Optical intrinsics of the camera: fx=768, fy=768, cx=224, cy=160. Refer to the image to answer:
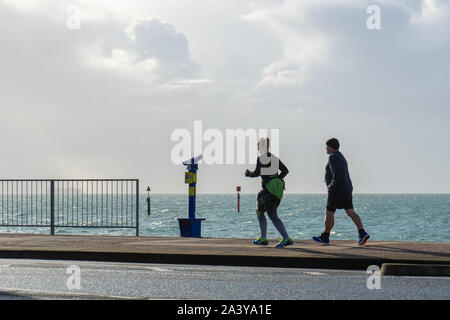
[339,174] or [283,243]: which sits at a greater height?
[339,174]

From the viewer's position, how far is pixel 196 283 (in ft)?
30.5

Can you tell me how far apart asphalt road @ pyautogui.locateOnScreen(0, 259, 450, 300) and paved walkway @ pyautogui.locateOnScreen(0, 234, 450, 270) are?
0.34m

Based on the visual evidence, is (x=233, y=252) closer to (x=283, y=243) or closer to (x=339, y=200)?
(x=283, y=243)

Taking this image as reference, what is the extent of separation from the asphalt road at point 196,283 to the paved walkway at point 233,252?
336mm

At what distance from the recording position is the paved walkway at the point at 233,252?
437 inches

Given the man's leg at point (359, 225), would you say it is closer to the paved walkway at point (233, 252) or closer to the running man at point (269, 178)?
the paved walkway at point (233, 252)

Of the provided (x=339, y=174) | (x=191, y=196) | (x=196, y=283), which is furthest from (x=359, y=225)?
(x=191, y=196)

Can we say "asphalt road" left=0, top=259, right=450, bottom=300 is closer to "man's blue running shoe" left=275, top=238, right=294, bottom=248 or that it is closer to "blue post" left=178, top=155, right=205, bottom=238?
"man's blue running shoe" left=275, top=238, right=294, bottom=248

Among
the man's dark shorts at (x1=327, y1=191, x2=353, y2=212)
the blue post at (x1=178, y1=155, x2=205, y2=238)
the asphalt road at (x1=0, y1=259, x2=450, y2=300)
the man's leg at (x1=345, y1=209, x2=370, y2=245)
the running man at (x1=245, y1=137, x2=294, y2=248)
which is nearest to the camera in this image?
the asphalt road at (x1=0, y1=259, x2=450, y2=300)

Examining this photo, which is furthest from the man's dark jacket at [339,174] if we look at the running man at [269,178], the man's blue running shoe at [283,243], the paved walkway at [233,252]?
the man's blue running shoe at [283,243]

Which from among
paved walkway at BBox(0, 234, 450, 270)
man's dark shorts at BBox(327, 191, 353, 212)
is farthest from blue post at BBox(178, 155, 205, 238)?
man's dark shorts at BBox(327, 191, 353, 212)

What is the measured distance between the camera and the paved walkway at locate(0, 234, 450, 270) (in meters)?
11.1

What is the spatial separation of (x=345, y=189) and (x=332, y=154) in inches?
25.8

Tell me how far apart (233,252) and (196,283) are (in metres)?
2.75
